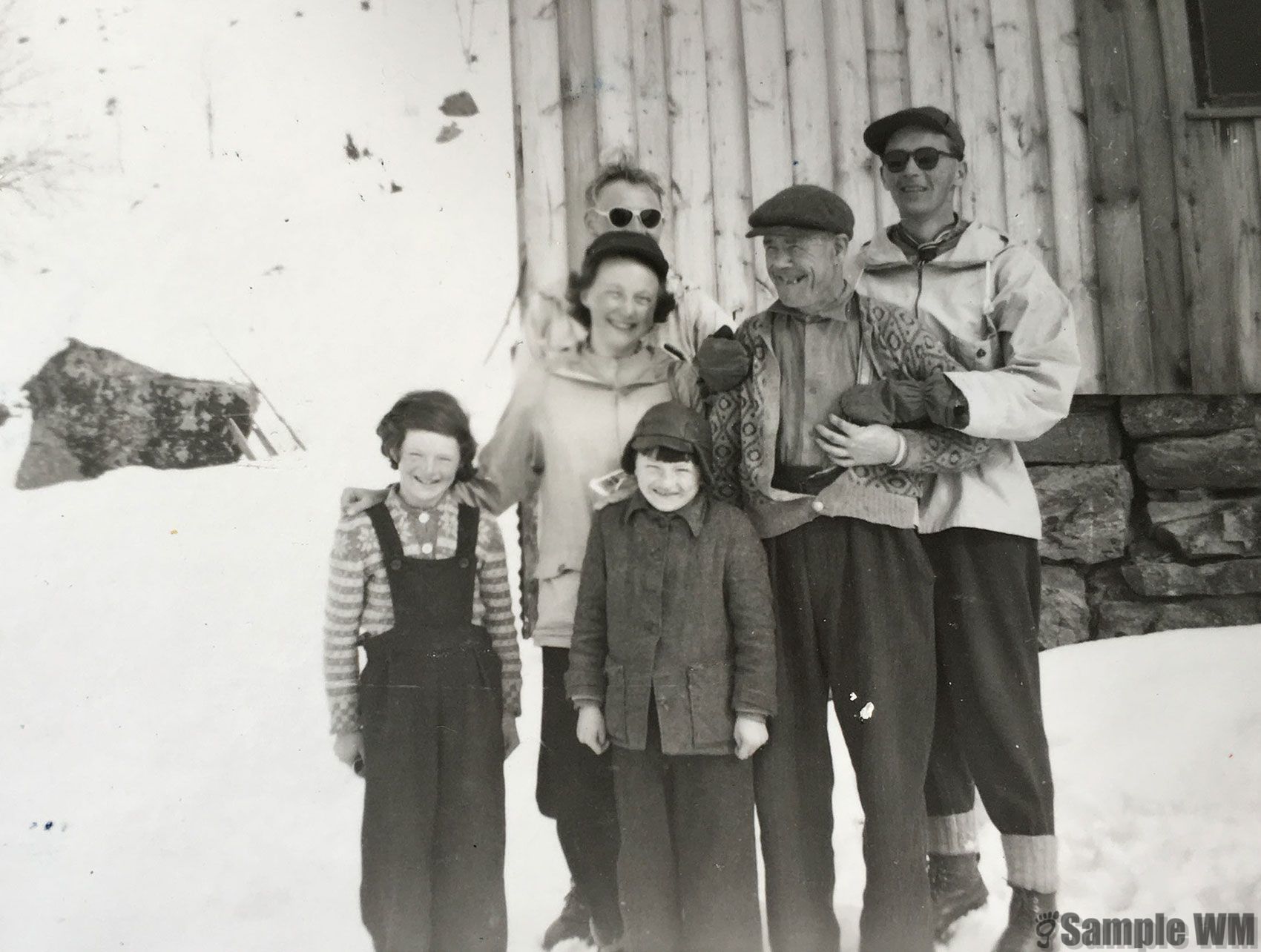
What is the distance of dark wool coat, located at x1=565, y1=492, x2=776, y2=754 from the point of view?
5.77 ft

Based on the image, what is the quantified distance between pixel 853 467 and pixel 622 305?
57 centimetres

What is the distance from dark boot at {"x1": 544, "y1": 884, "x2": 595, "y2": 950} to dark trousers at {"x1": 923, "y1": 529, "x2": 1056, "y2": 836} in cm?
72

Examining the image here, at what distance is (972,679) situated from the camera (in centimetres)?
192

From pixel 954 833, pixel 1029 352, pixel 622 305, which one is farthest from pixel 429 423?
pixel 954 833

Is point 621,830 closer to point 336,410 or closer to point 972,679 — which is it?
point 972,679

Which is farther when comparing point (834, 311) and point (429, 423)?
point (429, 423)

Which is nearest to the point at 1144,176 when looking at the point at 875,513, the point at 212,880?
the point at 875,513

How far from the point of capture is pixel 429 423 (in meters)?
2.08

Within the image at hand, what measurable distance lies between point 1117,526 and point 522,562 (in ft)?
4.49

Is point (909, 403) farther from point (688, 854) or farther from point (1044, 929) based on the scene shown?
point (1044, 929)

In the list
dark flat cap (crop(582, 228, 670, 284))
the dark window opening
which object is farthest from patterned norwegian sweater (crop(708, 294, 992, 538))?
the dark window opening

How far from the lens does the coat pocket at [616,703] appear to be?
5.88ft

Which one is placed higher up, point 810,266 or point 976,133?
point 976,133

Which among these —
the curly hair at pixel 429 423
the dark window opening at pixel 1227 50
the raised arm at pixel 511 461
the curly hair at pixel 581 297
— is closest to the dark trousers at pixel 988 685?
the curly hair at pixel 581 297
